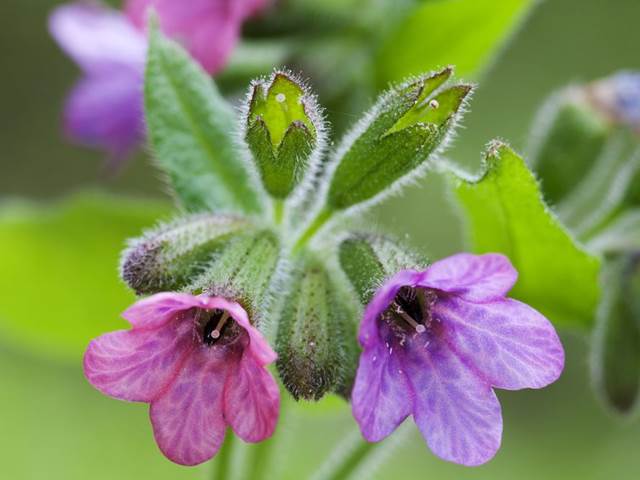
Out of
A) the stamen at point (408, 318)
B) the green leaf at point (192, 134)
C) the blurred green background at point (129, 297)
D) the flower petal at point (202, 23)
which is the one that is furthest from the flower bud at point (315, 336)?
the blurred green background at point (129, 297)

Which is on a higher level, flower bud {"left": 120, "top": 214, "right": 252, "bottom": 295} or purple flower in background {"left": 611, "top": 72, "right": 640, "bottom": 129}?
purple flower in background {"left": 611, "top": 72, "right": 640, "bottom": 129}

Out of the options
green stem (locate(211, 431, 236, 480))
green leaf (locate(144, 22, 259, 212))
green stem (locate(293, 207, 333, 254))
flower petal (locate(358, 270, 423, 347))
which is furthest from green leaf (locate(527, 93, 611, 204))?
green stem (locate(211, 431, 236, 480))

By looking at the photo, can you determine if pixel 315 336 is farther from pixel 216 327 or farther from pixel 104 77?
pixel 104 77

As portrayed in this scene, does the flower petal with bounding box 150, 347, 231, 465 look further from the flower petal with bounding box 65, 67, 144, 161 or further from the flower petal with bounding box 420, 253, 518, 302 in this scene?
the flower petal with bounding box 65, 67, 144, 161

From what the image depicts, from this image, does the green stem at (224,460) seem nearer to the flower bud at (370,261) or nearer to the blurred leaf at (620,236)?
the flower bud at (370,261)

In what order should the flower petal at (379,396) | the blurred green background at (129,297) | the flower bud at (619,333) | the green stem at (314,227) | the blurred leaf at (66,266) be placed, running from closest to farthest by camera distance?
the flower petal at (379,396), the green stem at (314,227), the flower bud at (619,333), the blurred leaf at (66,266), the blurred green background at (129,297)

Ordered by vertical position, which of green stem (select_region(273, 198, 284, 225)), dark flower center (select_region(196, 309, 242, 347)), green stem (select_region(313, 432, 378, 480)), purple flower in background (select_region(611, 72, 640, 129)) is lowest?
green stem (select_region(313, 432, 378, 480))

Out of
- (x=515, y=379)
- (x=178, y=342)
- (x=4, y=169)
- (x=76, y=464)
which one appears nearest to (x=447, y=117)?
(x=515, y=379)
